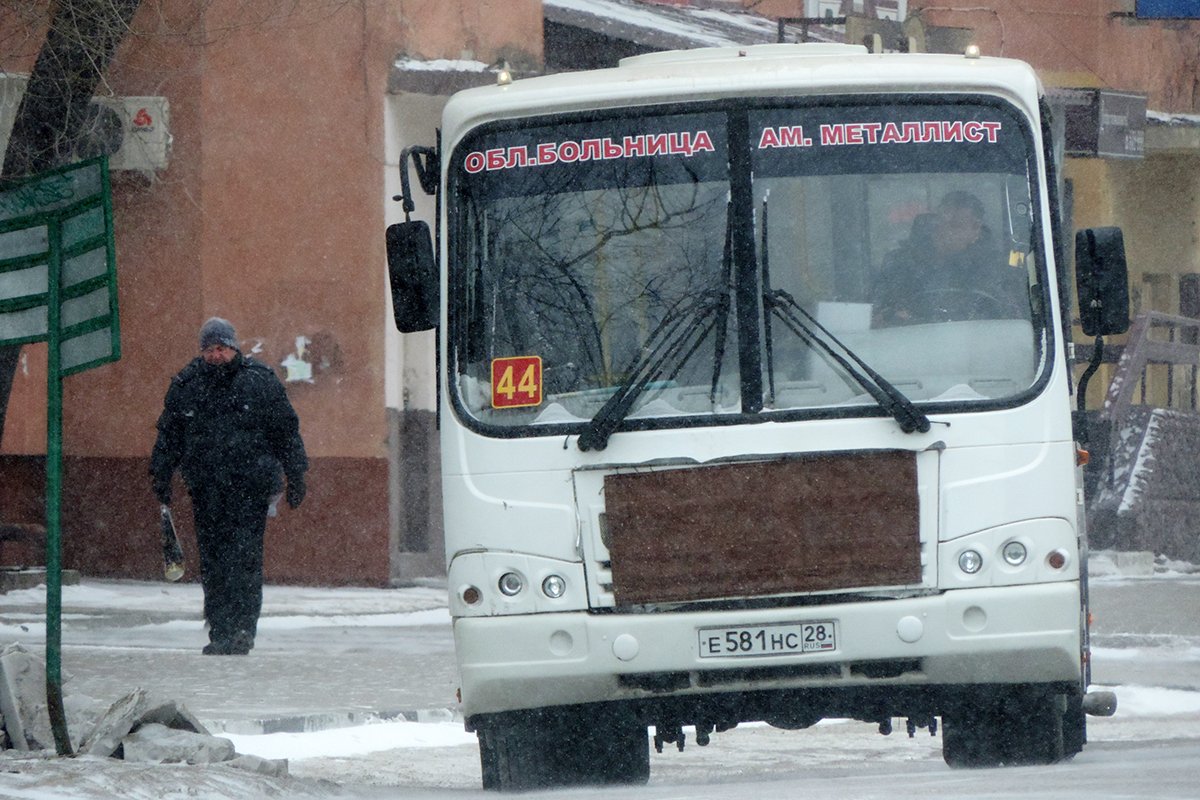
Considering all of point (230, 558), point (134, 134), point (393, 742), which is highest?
point (134, 134)

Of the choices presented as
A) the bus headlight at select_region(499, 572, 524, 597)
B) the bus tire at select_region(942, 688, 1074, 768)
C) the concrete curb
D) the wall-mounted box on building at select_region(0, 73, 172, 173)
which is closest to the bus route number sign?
the bus headlight at select_region(499, 572, 524, 597)

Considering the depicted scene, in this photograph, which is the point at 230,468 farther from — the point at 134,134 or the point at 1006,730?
the point at 1006,730

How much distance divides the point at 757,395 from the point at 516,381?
0.81m

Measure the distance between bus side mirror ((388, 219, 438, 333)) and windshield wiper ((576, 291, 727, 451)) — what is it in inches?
29.8

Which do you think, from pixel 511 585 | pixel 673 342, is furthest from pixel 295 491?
pixel 673 342

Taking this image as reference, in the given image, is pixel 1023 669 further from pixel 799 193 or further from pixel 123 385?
pixel 123 385

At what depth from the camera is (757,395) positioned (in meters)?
7.46

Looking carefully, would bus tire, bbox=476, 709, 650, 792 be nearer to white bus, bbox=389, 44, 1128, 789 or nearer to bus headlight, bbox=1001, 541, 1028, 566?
white bus, bbox=389, 44, 1128, 789

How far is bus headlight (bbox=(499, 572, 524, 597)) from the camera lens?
24.6ft

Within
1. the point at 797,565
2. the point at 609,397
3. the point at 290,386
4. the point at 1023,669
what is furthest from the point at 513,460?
the point at 290,386

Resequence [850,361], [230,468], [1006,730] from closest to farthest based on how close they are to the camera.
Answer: [850,361], [1006,730], [230,468]

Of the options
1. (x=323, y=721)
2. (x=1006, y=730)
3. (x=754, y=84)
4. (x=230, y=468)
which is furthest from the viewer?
(x=230, y=468)

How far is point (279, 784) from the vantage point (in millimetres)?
7344

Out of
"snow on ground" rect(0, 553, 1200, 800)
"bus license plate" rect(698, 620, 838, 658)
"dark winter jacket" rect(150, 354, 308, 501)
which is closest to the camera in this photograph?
"snow on ground" rect(0, 553, 1200, 800)
